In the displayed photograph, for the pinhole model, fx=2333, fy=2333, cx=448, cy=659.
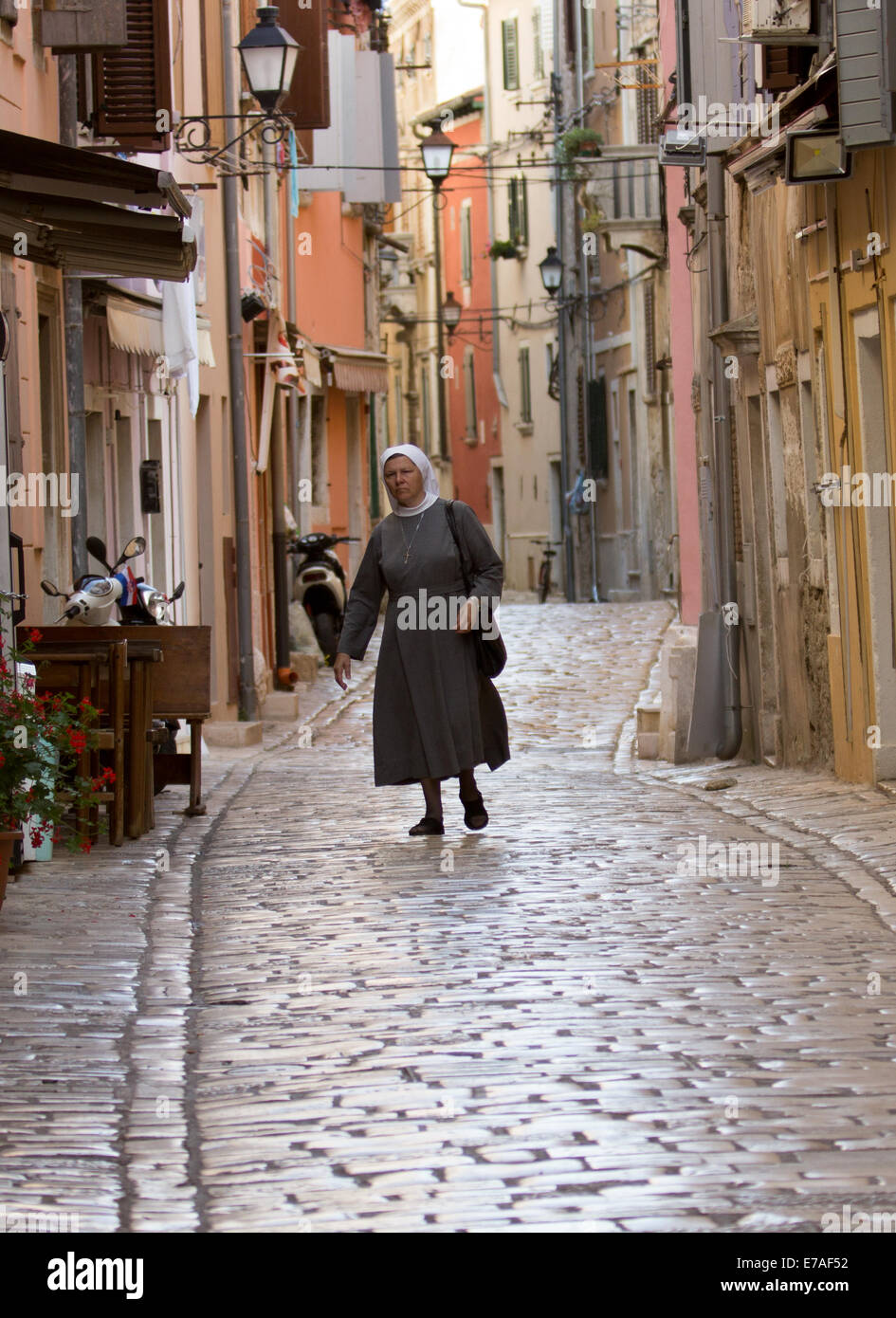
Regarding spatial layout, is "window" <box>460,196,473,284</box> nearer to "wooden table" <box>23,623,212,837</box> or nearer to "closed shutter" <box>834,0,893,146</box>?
"wooden table" <box>23,623,212,837</box>

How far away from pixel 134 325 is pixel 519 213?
3465 centimetres

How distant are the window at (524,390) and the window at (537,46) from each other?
19.9 ft

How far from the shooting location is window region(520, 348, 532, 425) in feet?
167

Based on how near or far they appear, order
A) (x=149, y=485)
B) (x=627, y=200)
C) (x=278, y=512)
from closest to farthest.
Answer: (x=149, y=485)
(x=278, y=512)
(x=627, y=200)

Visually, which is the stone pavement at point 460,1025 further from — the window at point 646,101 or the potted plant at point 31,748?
the window at point 646,101

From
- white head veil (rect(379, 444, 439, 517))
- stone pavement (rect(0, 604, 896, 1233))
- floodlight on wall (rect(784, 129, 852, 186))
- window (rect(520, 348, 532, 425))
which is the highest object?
window (rect(520, 348, 532, 425))

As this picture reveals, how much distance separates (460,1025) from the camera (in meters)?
6.81

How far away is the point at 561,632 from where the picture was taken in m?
28.2

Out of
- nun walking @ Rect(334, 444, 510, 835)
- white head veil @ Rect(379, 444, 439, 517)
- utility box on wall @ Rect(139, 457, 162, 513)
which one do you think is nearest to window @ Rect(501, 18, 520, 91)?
utility box on wall @ Rect(139, 457, 162, 513)

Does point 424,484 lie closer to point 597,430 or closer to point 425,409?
point 597,430

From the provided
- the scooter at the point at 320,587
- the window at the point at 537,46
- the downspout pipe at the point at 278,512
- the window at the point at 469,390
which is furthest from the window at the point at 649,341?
the window at the point at 469,390

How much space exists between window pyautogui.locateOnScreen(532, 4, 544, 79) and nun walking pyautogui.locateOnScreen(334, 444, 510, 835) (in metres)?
37.8

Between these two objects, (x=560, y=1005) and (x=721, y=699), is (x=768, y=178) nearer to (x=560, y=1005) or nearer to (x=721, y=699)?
(x=721, y=699)

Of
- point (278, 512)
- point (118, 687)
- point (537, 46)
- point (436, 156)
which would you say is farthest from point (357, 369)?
point (118, 687)
